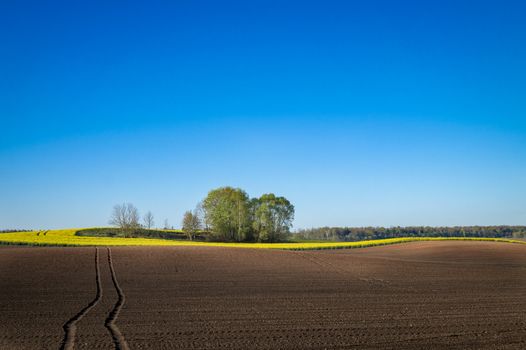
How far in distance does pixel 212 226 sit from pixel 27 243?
3325 cm

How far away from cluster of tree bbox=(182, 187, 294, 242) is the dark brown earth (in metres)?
38.6

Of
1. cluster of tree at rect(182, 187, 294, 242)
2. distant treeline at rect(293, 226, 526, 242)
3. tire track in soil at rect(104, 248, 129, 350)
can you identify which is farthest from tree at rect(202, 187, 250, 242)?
tire track in soil at rect(104, 248, 129, 350)

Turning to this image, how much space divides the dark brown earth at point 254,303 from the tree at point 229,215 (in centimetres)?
3862

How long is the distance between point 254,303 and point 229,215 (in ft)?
186

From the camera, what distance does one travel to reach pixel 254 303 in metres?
18.7

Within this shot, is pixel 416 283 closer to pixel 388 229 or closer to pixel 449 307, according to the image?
pixel 449 307

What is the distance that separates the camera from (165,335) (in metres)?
13.1

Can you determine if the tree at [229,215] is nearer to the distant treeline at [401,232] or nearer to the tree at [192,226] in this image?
the tree at [192,226]

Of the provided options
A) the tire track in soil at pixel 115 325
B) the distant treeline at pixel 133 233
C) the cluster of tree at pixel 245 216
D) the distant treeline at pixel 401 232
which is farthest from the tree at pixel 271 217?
the tire track in soil at pixel 115 325

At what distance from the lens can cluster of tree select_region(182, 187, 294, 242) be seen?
7506 centimetres

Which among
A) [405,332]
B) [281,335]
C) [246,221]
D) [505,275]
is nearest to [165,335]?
[281,335]

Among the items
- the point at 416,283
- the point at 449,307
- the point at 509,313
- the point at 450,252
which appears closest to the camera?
the point at 509,313

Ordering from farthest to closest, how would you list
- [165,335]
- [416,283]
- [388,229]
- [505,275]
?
[388,229] → [505,275] → [416,283] → [165,335]

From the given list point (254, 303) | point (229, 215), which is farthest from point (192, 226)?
point (254, 303)
